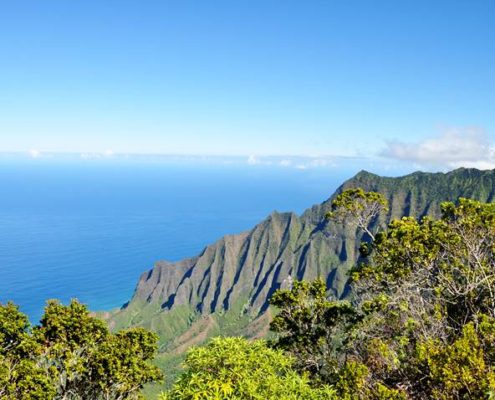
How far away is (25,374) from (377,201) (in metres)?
26.1

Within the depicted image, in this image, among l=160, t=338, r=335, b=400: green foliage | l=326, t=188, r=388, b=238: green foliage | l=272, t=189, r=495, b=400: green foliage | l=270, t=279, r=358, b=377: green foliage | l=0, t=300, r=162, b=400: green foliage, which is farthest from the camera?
l=270, t=279, r=358, b=377: green foliage

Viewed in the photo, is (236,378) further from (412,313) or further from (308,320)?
(308,320)

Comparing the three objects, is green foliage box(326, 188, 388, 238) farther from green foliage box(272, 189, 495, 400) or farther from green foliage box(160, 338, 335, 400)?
green foliage box(160, 338, 335, 400)

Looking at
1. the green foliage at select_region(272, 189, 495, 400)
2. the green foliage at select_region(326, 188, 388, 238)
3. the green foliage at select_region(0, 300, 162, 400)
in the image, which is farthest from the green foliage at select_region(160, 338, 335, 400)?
the green foliage at select_region(326, 188, 388, 238)

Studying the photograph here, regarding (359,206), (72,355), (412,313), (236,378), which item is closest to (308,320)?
(412,313)

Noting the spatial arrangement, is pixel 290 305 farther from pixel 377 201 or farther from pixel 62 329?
pixel 62 329

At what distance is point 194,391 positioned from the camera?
18.4 m

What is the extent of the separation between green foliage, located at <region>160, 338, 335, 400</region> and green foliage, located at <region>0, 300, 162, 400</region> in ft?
25.6

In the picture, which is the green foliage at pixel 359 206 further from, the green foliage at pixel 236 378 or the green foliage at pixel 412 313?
the green foliage at pixel 236 378

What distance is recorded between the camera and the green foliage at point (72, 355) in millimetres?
24519

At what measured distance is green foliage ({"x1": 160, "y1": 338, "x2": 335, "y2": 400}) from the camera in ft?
60.0

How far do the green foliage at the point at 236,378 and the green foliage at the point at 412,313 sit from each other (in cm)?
240

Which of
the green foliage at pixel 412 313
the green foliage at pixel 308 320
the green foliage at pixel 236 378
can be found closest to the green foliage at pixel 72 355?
the green foliage at pixel 236 378

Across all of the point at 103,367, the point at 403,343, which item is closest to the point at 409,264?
the point at 403,343
